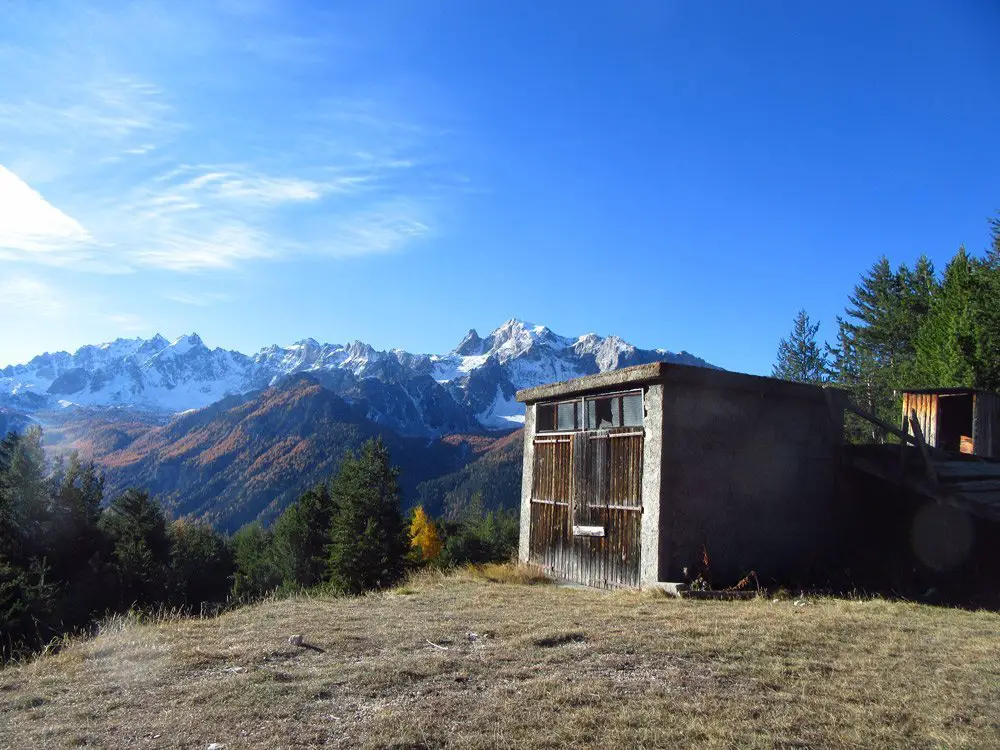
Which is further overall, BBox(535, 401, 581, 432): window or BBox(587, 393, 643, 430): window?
BBox(535, 401, 581, 432): window

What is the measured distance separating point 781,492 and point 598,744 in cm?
943

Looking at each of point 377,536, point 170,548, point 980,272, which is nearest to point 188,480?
point 170,548

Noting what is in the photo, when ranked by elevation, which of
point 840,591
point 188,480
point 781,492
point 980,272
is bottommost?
point 188,480

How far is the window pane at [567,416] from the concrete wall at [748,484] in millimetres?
3008

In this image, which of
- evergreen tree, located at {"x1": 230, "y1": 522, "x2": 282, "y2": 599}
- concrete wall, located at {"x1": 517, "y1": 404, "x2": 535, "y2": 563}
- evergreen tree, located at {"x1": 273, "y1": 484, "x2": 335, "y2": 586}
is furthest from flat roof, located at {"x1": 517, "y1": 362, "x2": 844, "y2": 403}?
evergreen tree, located at {"x1": 230, "y1": 522, "x2": 282, "y2": 599}

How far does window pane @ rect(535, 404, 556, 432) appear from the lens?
601 inches

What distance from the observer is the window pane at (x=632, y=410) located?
1249 centimetres

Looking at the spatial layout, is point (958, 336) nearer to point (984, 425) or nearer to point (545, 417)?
point (984, 425)

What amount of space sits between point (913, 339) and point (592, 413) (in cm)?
2534

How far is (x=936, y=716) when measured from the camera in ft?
16.5

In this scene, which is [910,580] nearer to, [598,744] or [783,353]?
[598,744]

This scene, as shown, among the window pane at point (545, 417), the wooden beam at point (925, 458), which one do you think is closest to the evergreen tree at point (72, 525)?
the window pane at point (545, 417)

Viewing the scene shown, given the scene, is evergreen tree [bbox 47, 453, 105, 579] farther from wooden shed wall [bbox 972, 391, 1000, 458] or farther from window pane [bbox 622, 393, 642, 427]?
wooden shed wall [bbox 972, 391, 1000, 458]

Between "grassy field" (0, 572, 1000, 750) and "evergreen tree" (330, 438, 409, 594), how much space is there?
28870mm
